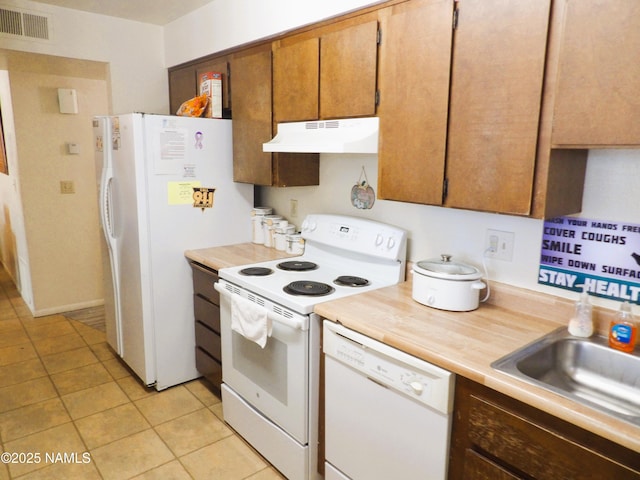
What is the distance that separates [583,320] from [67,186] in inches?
157

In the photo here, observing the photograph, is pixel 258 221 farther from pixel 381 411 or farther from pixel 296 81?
pixel 381 411

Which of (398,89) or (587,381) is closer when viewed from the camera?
(587,381)

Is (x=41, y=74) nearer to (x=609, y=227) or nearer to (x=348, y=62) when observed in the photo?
(x=348, y=62)

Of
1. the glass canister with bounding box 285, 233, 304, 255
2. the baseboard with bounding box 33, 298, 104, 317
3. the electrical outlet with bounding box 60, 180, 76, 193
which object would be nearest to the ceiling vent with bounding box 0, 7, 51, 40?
the electrical outlet with bounding box 60, 180, 76, 193

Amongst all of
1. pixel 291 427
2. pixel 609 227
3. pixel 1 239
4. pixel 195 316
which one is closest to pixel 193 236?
pixel 195 316

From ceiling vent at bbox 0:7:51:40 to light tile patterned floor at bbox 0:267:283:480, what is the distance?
2142 mm

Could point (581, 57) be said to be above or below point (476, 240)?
above

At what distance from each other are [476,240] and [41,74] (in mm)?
3645

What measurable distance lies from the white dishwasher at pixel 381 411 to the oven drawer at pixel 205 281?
1.01 meters

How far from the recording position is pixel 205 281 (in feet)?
8.73

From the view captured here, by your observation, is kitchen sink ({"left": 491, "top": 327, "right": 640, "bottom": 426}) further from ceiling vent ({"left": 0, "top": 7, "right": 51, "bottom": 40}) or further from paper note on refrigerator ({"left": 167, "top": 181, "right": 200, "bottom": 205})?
ceiling vent ({"left": 0, "top": 7, "right": 51, "bottom": 40})

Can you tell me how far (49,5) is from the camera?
9.21ft

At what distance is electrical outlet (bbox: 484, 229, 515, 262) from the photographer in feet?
5.99

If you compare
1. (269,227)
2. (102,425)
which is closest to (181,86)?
(269,227)
